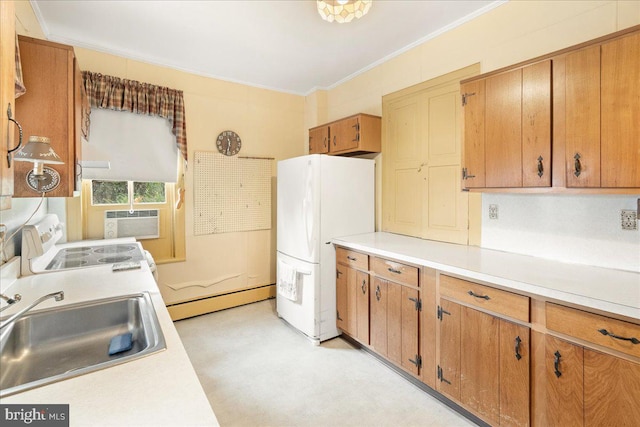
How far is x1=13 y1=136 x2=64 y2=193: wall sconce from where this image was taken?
1.19 m

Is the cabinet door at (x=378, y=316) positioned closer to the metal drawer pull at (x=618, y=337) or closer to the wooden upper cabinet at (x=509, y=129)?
the wooden upper cabinet at (x=509, y=129)

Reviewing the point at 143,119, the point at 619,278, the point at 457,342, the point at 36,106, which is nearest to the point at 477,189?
the point at 619,278

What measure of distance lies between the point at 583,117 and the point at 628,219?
0.64m

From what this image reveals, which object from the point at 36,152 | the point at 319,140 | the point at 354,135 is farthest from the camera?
the point at 319,140

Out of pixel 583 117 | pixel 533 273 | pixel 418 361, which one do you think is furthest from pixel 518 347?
pixel 583 117

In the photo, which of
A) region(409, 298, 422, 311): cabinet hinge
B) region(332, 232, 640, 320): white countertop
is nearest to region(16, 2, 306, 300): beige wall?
region(332, 232, 640, 320): white countertop

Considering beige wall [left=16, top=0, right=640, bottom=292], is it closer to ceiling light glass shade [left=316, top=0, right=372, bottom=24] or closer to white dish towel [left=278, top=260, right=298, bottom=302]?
white dish towel [left=278, top=260, right=298, bottom=302]

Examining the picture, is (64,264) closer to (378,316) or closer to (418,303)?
(378,316)

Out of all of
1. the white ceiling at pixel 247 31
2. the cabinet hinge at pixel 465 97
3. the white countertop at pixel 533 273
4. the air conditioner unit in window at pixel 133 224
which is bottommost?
the white countertop at pixel 533 273

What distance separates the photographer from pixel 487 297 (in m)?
1.64

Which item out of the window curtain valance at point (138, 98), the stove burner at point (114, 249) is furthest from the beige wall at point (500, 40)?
the stove burner at point (114, 249)

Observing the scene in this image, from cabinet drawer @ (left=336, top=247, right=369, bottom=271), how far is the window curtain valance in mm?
1950

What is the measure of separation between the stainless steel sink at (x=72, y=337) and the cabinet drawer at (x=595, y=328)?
5.44 ft

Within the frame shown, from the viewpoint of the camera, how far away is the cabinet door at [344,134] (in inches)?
Answer: 120
